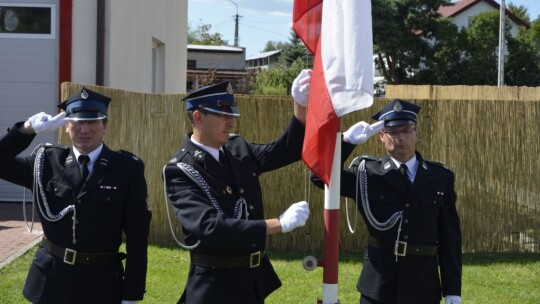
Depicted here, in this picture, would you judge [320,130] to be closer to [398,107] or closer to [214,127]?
Result: [214,127]

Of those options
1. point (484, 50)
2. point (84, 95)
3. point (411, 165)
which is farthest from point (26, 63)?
point (484, 50)

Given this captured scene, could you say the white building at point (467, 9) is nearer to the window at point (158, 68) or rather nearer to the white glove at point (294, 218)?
the window at point (158, 68)

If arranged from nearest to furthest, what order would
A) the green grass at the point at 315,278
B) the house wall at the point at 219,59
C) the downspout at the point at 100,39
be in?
the green grass at the point at 315,278
the downspout at the point at 100,39
the house wall at the point at 219,59

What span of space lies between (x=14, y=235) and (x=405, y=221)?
6.59 m

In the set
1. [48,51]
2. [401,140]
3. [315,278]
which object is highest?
[48,51]

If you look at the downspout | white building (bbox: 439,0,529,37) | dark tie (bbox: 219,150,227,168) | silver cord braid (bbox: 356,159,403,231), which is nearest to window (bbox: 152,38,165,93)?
the downspout

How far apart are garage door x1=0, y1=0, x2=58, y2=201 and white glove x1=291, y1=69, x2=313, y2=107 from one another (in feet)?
27.7

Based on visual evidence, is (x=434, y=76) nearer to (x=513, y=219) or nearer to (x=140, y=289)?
(x=513, y=219)

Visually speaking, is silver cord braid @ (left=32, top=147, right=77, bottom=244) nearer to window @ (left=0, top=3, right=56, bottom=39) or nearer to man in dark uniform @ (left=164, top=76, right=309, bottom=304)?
man in dark uniform @ (left=164, top=76, right=309, bottom=304)

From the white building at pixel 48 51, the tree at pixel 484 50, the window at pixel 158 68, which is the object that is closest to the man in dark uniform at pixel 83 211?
the white building at pixel 48 51

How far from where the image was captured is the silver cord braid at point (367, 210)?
14.2 ft

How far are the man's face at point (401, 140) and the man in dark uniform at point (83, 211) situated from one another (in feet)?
4.90

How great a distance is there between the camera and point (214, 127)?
146 inches

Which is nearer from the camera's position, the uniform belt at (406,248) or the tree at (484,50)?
the uniform belt at (406,248)
